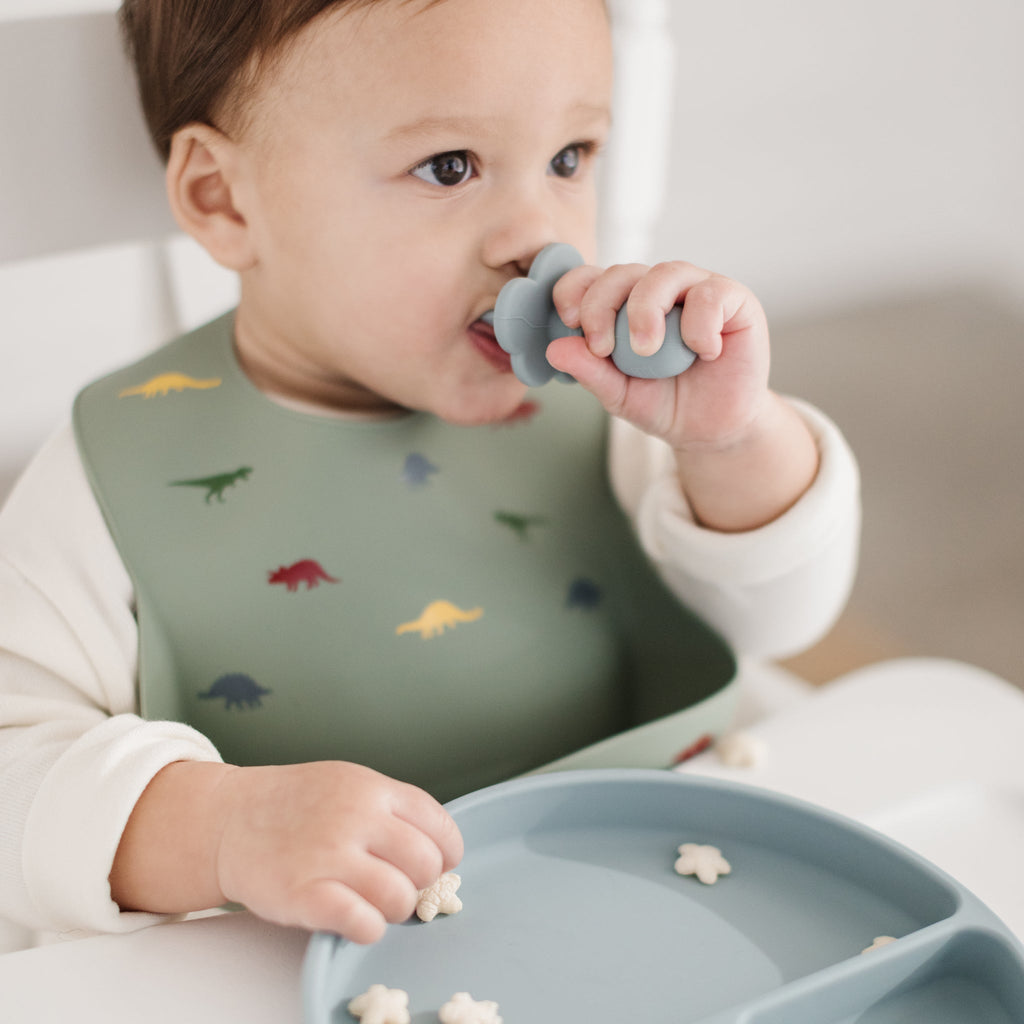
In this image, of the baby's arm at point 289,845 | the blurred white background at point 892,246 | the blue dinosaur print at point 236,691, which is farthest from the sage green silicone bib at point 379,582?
the blurred white background at point 892,246

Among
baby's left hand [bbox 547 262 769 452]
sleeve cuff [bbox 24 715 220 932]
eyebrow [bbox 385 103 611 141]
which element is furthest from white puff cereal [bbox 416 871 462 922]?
eyebrow [bbox 385 103 611 141]

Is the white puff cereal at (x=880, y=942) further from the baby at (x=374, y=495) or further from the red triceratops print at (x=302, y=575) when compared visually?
the red triceratops print at (x=302, y=575)

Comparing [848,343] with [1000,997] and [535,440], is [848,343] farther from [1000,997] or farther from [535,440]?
[1000,997]

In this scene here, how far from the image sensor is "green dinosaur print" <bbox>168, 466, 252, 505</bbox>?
1.94 ft

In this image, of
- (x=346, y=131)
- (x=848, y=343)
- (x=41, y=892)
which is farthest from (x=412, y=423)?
(x=848, y=343)

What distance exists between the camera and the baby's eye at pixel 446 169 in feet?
1.77

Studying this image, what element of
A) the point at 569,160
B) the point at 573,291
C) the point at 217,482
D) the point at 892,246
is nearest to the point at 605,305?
the point at 573,291

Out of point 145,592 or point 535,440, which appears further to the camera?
point 535,440

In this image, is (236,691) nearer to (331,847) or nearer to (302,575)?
(302,575)

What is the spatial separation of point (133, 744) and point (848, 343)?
3.93ft

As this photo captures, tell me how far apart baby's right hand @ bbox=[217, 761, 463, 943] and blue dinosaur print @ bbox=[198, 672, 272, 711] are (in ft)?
0.47

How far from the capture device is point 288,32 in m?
0.52

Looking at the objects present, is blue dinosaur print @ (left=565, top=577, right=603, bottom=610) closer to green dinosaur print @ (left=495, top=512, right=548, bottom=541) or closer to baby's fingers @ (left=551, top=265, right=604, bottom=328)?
green dinosaur print @ (left=495, top=512, right=548, bottom=541)

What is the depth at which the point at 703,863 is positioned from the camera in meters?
0.45
